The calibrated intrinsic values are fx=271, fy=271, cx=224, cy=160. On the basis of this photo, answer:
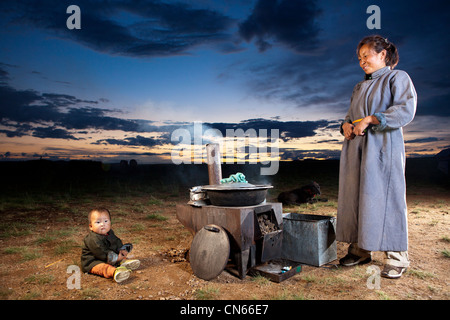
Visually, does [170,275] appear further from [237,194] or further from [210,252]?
[237,194]

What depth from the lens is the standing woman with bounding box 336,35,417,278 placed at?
2.95m

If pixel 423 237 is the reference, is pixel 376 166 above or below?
above

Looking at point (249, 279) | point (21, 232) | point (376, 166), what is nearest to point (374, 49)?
point (376, 166)

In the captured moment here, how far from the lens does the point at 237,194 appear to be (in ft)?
10.8

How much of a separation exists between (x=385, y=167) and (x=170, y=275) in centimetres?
282

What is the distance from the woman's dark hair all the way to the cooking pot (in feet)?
6.86

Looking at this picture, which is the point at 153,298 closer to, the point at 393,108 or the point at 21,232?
the point at 393,108

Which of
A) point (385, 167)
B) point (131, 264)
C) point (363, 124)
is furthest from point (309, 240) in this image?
point (131, 264)

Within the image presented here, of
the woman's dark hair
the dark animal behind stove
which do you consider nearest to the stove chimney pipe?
the woman's dark hair

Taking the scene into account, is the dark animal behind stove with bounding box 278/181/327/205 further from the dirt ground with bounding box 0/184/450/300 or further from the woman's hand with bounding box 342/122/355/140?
the woman's hand with bounding box 342/122/355/140

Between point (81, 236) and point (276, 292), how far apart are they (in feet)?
13.0

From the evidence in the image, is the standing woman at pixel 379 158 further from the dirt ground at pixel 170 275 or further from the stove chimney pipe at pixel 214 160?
the stove chimney pipe at pixel 214 160

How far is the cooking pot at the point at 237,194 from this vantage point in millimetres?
3263

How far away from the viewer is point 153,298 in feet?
8.98
